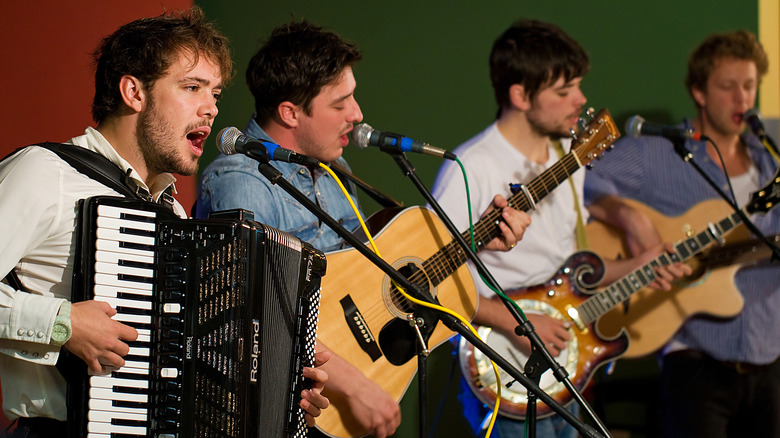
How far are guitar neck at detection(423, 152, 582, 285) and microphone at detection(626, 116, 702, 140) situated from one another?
12.4 inches

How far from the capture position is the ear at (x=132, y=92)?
2.11 meters

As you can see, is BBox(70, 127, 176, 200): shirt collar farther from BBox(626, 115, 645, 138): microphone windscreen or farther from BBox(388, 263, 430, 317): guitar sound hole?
BBox(626, 115, 645, 138): microphone windscreen

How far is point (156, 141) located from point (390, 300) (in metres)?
1.04

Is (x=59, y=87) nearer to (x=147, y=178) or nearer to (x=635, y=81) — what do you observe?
(x=147, y=178)

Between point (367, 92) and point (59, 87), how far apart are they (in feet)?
5.28

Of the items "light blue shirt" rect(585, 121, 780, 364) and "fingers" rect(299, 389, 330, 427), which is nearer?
"fingers" rect(299, 389, 330, 427)

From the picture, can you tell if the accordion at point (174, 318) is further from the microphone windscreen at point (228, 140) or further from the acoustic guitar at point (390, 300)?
the acoustic guitar at point (390, 300)

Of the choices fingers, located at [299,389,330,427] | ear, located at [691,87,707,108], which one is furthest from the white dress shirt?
ear, located at [691,87,707,108]

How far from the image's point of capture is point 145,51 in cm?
211

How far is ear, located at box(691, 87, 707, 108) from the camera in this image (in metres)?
4.47

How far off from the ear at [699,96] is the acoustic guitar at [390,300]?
209cm

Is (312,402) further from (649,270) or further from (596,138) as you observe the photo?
(649,270)

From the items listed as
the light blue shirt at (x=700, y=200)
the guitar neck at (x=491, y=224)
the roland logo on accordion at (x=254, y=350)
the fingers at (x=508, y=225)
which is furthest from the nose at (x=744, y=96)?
the roland logo on accordion at (x=254, y=350)

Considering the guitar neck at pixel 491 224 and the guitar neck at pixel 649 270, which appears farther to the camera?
the guitar neck at pixel 649 270
